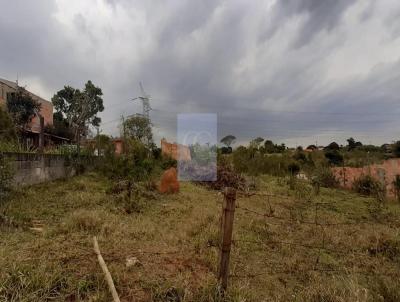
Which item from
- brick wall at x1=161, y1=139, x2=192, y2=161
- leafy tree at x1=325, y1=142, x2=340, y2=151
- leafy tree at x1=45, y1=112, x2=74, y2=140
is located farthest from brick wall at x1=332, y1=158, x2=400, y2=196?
leafy tree at x1=45, y1=112, x2=74, y2=140

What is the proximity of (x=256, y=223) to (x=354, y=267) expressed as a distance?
172 centimetres

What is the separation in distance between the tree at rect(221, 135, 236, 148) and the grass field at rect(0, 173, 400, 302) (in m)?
8.08

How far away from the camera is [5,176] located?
4949 mm

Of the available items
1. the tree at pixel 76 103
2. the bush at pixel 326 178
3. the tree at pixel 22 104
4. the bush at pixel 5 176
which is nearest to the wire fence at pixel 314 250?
the bush at pixel 5 176

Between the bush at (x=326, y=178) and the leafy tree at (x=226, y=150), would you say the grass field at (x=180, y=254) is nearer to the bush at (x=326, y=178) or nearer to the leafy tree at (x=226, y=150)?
the bush at (x=326, y=178)

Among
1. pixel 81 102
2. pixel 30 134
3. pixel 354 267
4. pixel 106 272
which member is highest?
pixel 81 102

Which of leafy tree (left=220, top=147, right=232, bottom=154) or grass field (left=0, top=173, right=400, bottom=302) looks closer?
grass field (left=0, top=173, right=400, bottom=302)

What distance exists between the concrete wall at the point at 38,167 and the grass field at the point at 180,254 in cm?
63

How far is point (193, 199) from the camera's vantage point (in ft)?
22.8

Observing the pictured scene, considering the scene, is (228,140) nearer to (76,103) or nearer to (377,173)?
(377,173)

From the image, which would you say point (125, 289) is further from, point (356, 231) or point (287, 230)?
point (356, 231)

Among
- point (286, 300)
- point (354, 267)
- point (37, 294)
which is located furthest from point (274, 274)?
point (37, 294)

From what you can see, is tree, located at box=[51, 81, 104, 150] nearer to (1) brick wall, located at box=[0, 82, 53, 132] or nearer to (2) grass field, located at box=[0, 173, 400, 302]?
(1) brick wall, located at box=[0, 82, 53, 132]

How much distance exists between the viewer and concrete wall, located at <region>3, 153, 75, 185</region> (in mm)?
6141
